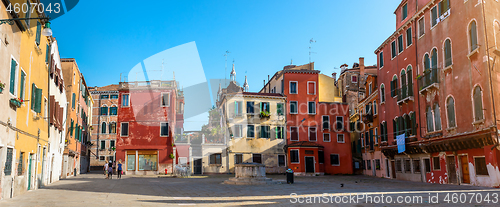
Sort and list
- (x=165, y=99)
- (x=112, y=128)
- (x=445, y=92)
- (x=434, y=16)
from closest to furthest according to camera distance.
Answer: (x=445, y=92), (x=434, y=16), (x=165, y=99), (x=112, y=128)

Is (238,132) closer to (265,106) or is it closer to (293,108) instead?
(265,106)

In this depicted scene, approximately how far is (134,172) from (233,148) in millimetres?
10933

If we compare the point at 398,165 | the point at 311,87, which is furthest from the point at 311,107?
the point at 398,165

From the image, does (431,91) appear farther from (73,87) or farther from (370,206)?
(73,87)

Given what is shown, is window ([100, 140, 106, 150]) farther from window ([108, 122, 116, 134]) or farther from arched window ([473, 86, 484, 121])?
arched window ([473, 86, 484, 121])

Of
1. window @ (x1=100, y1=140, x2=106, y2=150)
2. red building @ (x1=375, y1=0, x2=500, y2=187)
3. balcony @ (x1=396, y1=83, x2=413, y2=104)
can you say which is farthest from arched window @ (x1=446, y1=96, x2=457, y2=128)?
window @ (x1=100, y1=140, x2=106, y2=150)

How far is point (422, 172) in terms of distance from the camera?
2739 cm

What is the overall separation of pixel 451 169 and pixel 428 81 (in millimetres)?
5857

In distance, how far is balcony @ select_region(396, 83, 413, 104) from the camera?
28.3 meters

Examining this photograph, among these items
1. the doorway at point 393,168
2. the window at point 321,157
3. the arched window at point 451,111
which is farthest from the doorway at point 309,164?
the arched window at point 451,111

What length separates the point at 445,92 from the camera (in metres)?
23.8

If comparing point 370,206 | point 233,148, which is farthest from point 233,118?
point 370,206

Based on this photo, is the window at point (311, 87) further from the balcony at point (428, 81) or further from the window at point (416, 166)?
the balcony at point (428, 81)

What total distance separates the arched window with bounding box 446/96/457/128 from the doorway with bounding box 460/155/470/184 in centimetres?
203
